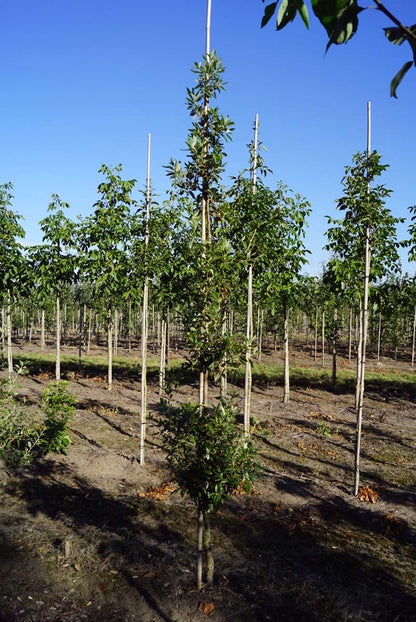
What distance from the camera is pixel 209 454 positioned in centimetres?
574

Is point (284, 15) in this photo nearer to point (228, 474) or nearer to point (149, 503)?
point (228, 474)

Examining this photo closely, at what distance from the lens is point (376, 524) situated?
873cm

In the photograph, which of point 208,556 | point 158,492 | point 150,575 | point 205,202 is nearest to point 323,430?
point 158,492

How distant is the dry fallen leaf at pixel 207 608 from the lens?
5.71 metres

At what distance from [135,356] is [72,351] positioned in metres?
8.06

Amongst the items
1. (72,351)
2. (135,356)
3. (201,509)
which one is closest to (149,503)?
(201,509)

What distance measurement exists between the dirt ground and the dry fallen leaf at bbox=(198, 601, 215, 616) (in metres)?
0.02

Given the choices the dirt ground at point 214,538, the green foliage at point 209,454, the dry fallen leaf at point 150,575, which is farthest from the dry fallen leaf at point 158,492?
the green foliage at point 209,454

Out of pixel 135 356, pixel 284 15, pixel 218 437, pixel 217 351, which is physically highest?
pixel 284 15

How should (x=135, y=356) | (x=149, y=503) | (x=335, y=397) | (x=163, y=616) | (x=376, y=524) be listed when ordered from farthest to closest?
(x=135, y=356) → (x=335, y=397) → (x=149, y=503) → (x=376, y=524) → (x=163, y=616)

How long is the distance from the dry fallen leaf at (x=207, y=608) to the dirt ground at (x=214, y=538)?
15 mm

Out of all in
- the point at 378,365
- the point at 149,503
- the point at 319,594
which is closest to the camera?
the point at 319,594

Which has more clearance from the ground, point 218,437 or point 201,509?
point 218,437

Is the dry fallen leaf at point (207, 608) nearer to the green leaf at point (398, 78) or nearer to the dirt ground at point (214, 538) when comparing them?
the dirt ground at point (214, 538)
